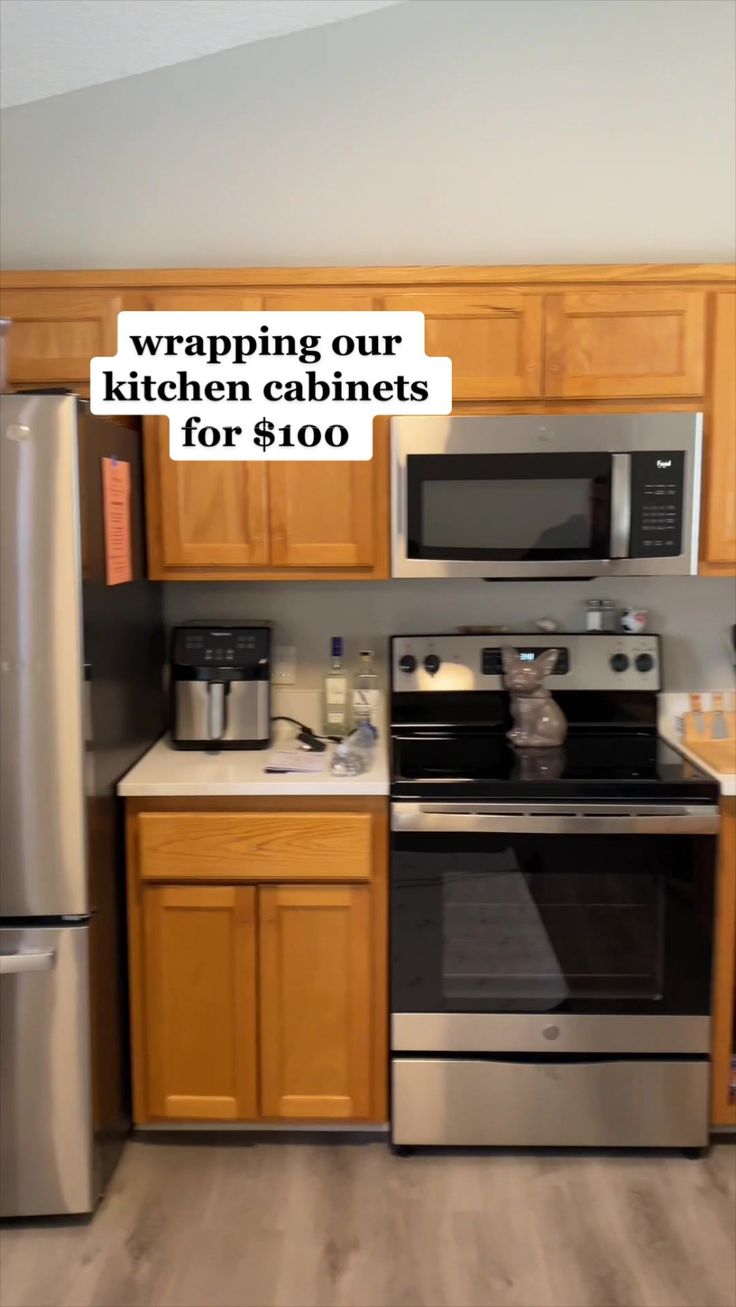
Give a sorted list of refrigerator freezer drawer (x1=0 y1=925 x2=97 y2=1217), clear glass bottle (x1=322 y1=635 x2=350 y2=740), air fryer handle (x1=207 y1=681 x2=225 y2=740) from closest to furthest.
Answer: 1. refrigerator freezer drawer (x1=0 y1=925 x2=97 y2=1217)
2. air fryer handle (x1=207 y1=681 x2=225 y2=740)
3. clear glass bottle (x1=322 y1=635 x2=350 y2=740)

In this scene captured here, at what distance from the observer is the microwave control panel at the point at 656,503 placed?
7.92 ft

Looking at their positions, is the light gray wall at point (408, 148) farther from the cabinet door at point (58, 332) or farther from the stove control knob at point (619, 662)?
the stove control knob at point (619, 662)

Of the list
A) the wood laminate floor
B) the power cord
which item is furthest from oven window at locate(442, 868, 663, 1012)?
the power cord

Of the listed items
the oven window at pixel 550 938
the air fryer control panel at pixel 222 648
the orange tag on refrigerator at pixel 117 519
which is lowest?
the oven window at pixel 550 938

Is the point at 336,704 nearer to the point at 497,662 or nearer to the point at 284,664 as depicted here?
the point at 284,664

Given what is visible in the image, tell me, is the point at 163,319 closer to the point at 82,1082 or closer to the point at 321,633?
the point at 321,633

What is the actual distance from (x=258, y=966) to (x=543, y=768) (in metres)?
0.78

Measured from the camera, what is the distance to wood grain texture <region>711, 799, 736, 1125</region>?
7.44ft

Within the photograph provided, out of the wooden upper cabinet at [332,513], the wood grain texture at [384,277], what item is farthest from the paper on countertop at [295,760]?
the wood grain texture at [384,277]

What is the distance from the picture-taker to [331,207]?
2709 mm

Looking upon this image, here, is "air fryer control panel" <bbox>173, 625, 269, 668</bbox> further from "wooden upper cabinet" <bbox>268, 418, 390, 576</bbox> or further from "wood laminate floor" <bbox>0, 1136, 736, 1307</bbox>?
Answer: "wood laminate floor" <bbox>0, 1136, 736, 1307</bbox>

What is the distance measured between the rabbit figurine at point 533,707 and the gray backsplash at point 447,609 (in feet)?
0.89

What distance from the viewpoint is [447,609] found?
283 centimetres

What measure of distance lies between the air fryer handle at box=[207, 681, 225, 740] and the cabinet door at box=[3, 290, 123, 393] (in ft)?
2.62
